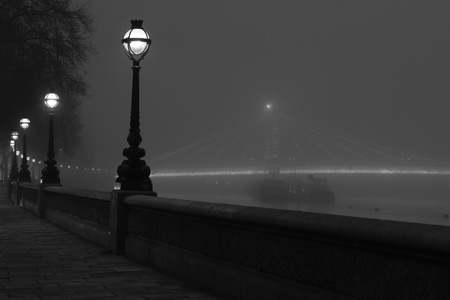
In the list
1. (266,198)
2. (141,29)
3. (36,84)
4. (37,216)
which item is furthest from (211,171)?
(141,29)

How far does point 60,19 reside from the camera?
33469mm

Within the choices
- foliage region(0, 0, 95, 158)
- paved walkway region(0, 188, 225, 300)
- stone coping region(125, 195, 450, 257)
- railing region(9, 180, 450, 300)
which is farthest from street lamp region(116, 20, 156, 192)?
foliage region(0, 0, 95, 158)

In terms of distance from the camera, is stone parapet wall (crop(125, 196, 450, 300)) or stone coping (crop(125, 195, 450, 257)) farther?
stone parapet wall (crop(125, 196, 450, 300))

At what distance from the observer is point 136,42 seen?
1344cm

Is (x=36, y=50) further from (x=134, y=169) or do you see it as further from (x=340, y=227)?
(x=340, y=227)

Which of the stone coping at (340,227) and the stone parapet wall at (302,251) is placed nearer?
the stone coping at (340,227)

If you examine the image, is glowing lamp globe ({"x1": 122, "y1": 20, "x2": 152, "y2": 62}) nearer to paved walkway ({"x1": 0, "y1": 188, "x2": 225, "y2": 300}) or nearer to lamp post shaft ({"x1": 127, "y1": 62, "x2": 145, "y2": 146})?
lamp post shaft ({"x1": 127, "y1": 62, "x2": 145, "y2": 146})

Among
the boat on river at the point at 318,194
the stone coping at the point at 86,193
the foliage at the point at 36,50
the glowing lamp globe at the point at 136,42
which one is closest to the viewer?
the glowing lamp globe at the point at 136,42

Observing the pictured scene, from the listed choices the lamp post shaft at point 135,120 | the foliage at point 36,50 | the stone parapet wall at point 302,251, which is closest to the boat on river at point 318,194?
the foliage at point 36,50

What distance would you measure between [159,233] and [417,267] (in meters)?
5.86

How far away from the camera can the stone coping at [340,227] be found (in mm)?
5223

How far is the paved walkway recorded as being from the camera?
Result: 8617 mm

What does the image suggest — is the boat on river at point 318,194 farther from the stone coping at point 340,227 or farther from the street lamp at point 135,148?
the stone coping at point 340,227

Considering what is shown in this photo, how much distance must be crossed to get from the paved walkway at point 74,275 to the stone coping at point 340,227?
2.97 ft
